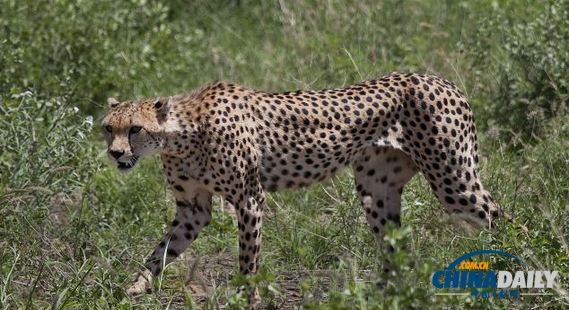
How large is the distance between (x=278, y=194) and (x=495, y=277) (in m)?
2.33

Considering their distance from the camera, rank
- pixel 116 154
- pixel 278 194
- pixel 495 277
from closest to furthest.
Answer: pixel 495 277, pixel 116 154, pixel 278 194

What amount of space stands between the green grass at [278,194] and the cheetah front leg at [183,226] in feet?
0.48

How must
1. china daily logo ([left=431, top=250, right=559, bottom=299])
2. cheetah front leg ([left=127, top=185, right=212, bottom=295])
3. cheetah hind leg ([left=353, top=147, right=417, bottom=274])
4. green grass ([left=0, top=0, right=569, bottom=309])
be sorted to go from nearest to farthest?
china daily logo ([left=431, top=250, right=559, bottom=299]), green grass ([left=0, top=0, right=569, bottom=309]), cheetah front leg ([left=127, top=185, right=212, bottom=295]), cheetah hind leg ([left=353, top=147, right=417, bottom=274])

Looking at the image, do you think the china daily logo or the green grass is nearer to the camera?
the china daily logo

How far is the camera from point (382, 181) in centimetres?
749

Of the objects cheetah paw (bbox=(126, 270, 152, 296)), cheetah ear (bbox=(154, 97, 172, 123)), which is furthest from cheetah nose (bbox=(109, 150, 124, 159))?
cheetah paw (bbox=(126, 270, 152, 296))

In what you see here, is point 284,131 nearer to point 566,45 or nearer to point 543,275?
point 543,275

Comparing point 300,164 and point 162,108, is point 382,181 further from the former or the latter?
point 162,108

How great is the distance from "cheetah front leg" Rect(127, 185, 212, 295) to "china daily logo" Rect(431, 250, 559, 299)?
136cm

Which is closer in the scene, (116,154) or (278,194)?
(116,154)

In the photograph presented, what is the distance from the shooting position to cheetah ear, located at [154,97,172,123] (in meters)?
7.07

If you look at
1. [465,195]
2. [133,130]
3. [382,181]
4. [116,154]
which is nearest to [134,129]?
[133,130]

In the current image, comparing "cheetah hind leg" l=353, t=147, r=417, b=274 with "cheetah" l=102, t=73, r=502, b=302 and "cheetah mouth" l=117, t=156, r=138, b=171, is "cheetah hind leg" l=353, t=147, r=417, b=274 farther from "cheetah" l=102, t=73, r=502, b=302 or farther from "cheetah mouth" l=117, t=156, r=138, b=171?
"cheetah mouth" l=117, t=156, r=138, b=171

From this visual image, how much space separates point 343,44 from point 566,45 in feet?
6.06
